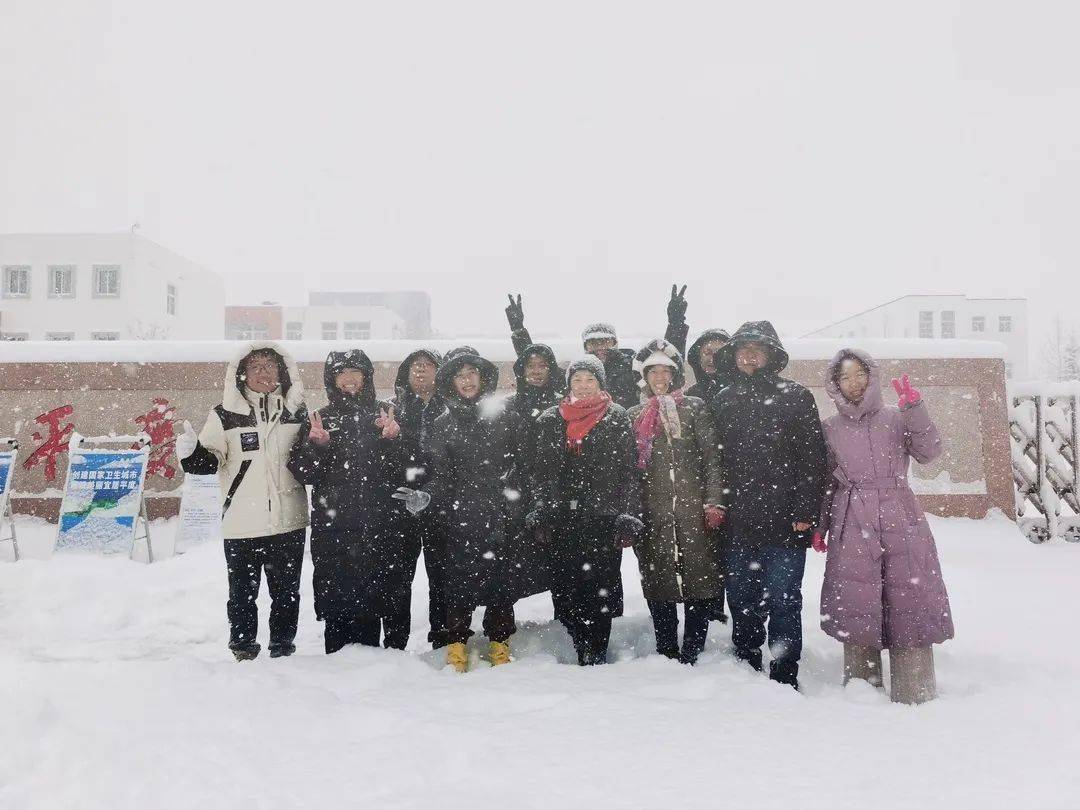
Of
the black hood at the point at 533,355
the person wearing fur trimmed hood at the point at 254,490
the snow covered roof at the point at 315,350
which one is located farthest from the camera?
the snow covered roof at the point at 315,350

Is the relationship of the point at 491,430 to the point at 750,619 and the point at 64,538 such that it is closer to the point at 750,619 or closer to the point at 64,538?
the point at 750,619

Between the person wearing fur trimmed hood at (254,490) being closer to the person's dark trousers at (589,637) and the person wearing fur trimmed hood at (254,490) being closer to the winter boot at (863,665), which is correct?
the person's dark trousers at (589,637)

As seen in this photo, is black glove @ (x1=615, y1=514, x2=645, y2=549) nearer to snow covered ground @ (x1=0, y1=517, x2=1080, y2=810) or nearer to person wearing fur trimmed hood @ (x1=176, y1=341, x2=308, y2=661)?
snow covered ground @ (x1=0, y1=517, x2=1080, y2=810)

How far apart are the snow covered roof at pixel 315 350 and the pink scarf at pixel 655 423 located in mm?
3912

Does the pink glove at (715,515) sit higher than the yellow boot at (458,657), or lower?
higher

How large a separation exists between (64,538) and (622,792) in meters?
6.88

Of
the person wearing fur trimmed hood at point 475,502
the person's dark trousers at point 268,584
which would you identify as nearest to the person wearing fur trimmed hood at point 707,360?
the person wearing fur trimmed hood at point 475,502

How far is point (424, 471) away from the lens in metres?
3.66

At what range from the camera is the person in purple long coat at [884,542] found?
2947mm

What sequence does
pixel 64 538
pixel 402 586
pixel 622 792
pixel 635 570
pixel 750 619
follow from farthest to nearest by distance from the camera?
pixel 64 538 → pixel 635 570 → pixel 402 586 → pixel 750 619 → pixel 622 792

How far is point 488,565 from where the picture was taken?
346cm

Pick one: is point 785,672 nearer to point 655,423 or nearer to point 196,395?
point 655,423

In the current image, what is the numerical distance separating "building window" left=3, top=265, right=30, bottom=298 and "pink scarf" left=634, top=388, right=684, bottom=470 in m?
37.1

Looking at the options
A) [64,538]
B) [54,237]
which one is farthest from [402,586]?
[54,237]
